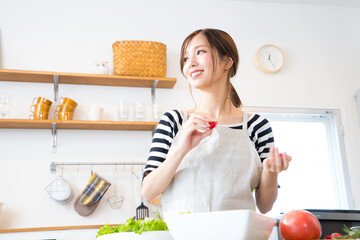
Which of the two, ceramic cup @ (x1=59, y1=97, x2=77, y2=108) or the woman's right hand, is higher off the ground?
ceramic cup @ (x1=59, y1=97, x2=77, y2=108)

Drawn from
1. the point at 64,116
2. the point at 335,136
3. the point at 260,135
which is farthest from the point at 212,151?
the point at 335,136

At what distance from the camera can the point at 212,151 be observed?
1212 millimetres

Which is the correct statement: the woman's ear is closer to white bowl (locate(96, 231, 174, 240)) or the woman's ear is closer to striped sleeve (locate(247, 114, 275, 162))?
striped sleeve (locate(247, 114, 275, 162))

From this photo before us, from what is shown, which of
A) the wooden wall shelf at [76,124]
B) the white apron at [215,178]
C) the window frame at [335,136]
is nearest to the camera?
the white apron at [215,178]

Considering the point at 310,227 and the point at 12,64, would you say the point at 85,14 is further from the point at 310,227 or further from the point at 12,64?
the point at 310,227

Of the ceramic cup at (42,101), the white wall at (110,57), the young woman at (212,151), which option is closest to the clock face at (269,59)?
the white wall at (110,57)

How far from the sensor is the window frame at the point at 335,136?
3691 mm

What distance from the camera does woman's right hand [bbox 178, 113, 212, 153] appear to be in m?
1.02

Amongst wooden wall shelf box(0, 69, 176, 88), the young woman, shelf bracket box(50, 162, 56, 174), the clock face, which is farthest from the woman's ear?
the clock face

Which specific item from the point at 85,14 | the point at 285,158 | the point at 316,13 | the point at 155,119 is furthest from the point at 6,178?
the point at 316,13

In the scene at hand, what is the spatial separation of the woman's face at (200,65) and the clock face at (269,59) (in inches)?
101

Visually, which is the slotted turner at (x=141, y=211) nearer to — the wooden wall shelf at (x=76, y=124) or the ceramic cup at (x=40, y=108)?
the wooden wall shelf at (x=76, y=124)

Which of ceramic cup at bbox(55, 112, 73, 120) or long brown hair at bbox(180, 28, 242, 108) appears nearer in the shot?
long brown hair at bbox(180, 28, 242, 108)

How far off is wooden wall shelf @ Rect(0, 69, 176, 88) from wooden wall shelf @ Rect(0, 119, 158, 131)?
14.5 inches
